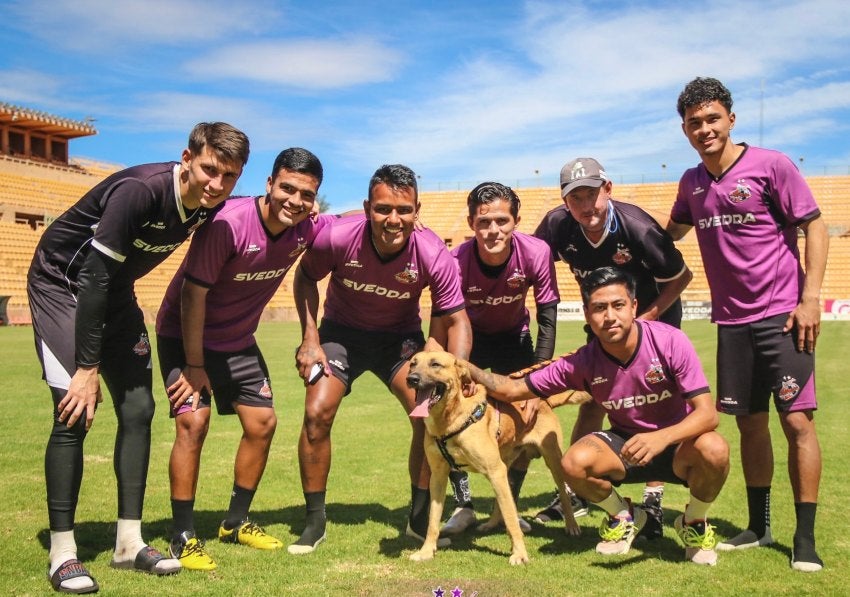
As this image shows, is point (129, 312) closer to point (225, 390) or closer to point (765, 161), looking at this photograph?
point (225, 390)

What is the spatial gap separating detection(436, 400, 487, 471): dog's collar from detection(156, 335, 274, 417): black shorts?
1196 mm

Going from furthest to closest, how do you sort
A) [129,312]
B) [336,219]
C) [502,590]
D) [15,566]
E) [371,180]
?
[336,219]
[371,180]
[129,312]
[15,566]
[502,590]

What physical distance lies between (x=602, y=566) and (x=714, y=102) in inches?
117

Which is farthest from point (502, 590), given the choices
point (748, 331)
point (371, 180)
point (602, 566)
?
point (371, 180)

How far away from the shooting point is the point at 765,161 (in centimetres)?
488

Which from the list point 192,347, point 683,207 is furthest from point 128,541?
point 683,207

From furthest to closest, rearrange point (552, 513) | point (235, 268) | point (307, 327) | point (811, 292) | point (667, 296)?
point (552, 513) < point (667, 296) < point (307, 327) < point (235, 268) < point (811, 292)

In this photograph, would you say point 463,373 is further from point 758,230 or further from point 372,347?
point 758,230

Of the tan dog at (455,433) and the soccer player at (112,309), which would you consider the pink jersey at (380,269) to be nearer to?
the tan dog at (455,433)

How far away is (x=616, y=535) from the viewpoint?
15.7 feet

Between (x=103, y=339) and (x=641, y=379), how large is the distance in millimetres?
3286

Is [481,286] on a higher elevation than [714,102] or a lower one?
lower

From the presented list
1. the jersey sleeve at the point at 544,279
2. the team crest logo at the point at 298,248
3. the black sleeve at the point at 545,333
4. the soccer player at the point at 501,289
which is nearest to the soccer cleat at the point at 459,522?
the soccer player at the point at 501,289

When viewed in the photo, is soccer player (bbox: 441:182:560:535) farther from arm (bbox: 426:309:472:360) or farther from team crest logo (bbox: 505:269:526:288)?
arm (bbox: 426:309:472:360)
